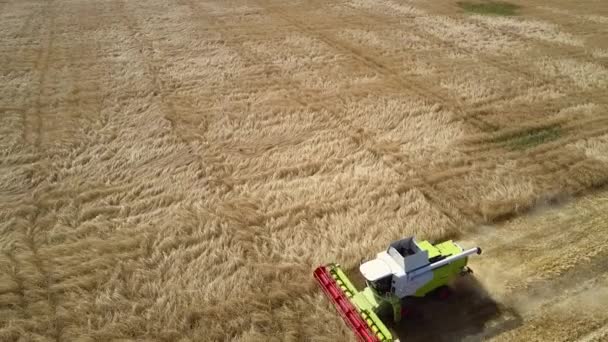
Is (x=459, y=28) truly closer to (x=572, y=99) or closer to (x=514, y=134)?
(x=572, y=99)


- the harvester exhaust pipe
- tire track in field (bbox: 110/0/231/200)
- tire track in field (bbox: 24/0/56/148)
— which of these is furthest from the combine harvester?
tire track in field (bbox: 24/0/56/148)

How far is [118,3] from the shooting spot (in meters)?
14.0

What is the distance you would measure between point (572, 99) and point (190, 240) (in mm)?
7146

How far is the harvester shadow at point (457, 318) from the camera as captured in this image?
4211 mm

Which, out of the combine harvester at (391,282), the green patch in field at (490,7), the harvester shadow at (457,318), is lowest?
the harvester shadow at (457,318)

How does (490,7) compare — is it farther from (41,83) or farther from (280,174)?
(41,83)

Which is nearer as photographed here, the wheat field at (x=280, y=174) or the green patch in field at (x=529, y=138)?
the wheat field at (x=280, y=174)

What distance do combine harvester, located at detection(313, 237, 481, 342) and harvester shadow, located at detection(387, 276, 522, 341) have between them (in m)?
0.14

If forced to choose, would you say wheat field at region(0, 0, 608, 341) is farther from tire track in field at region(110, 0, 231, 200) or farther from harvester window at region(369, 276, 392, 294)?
harvester window at region(369, 276, 392, 294)

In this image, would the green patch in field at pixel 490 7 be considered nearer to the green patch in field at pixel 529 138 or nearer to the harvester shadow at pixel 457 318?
the green patch in field at pixel 529 138

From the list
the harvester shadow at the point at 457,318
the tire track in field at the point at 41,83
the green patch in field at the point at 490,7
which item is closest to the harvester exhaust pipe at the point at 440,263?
the harvester shadow at the point at 457,318

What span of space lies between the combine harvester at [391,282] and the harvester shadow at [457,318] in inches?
5.5

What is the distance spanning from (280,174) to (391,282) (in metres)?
2.63

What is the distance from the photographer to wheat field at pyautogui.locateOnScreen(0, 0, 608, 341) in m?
4.42
